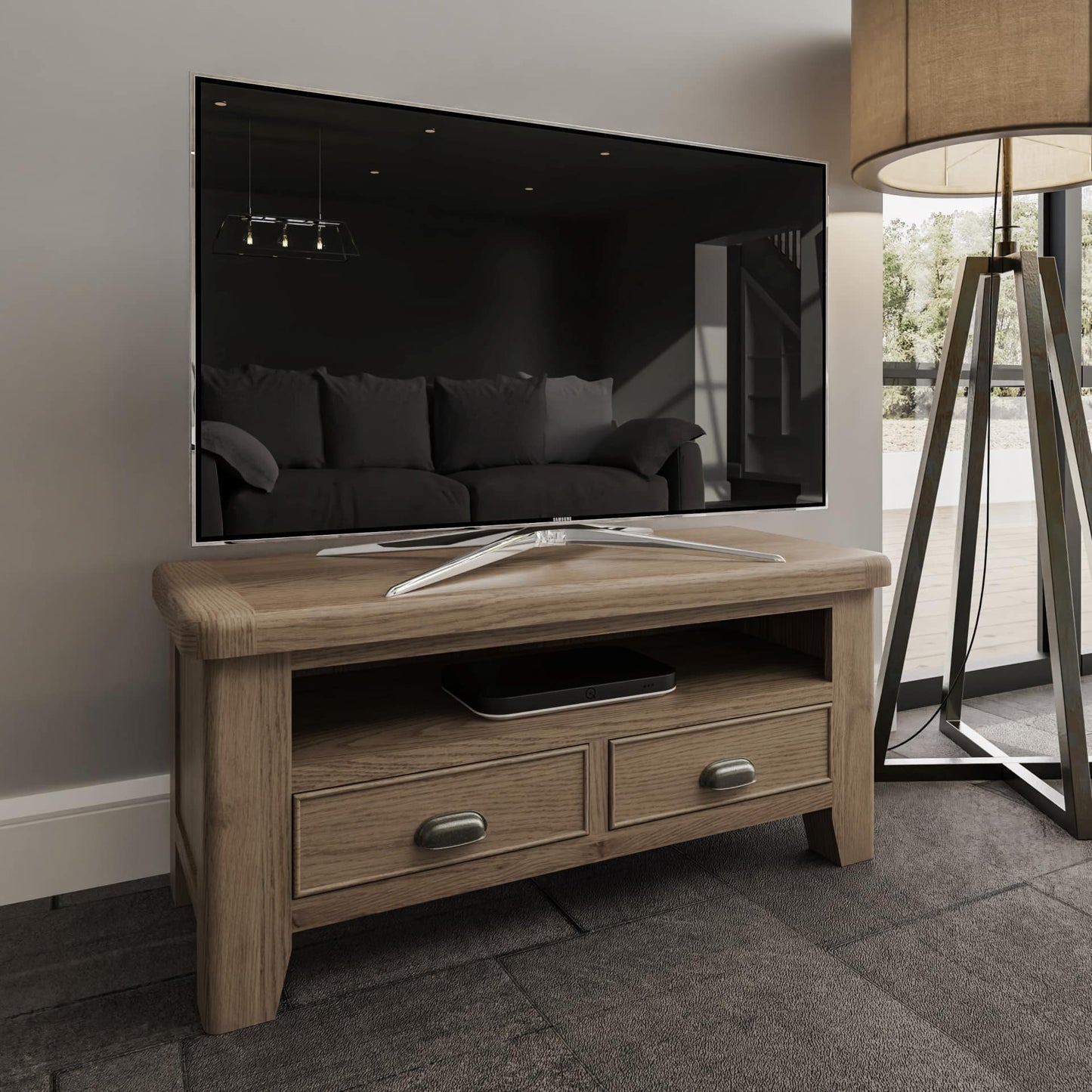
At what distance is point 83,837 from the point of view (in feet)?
5.45

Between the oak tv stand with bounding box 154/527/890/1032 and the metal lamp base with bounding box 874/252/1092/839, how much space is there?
40 cm

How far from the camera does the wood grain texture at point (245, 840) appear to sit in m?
1.23

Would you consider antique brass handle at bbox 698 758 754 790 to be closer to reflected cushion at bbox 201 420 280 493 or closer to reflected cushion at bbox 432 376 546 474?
reflected cushion at bbox 432 376 546 474

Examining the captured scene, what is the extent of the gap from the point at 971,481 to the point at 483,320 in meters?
1.29

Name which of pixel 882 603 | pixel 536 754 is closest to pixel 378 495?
pixel 536 754

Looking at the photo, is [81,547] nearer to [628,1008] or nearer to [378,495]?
[378,495]

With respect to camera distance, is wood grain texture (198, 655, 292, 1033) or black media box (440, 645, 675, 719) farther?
black media box (440, 645, 675, 719)

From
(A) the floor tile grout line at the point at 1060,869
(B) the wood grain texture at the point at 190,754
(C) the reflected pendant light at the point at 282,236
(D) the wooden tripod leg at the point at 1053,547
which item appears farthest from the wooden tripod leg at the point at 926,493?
(B) the wood grain texture at the point at 190,754

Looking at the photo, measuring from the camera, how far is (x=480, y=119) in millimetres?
1544

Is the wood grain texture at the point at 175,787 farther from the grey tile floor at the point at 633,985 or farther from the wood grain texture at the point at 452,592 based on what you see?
the wood grain texture at the point at 452,592

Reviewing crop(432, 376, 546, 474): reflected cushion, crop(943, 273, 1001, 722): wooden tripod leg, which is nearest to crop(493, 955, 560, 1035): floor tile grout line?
crop(432, 376, 546, 474): reflected cushion

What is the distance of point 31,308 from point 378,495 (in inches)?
26.6

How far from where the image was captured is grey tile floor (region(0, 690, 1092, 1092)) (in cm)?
117

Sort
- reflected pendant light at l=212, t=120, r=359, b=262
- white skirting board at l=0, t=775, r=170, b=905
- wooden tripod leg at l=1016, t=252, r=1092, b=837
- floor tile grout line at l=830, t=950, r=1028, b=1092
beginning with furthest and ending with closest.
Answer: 1. wooden tripod leg at l=1016, t=252, r=1092, b=837
2. white skirting board at l=0, t=775, r=170, b=905
3. reflected pendant light at l=212, t=120, r=359, b=262
4. floor tile grout line at l=830, t=950, r=1028, b=1092
